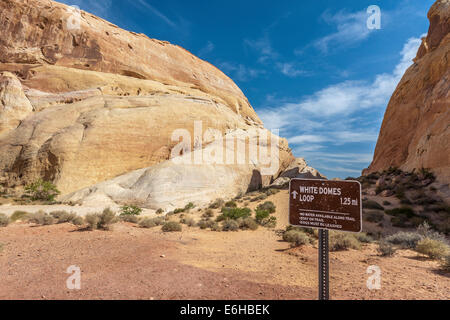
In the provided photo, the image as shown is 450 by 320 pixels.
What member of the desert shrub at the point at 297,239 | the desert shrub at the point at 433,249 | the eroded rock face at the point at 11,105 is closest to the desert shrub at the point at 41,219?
the desert shrub at the point at 297,239

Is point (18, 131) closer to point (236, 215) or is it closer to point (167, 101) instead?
point (167, 101)

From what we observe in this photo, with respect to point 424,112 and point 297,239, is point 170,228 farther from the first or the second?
point 424,112

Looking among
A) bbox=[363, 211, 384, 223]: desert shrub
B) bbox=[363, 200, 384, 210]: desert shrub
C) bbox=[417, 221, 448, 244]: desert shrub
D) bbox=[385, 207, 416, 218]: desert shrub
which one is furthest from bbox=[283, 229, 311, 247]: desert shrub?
bbox=[363, 200, 384, 210]: desert shrub

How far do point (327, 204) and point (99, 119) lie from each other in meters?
28.9

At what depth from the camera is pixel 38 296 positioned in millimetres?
3957

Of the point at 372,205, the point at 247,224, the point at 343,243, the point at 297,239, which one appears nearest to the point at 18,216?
the point at 247,224

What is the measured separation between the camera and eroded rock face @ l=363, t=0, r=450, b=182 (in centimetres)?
1652

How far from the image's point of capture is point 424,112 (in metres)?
22.4

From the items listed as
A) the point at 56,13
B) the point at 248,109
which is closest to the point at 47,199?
the point at 56,13

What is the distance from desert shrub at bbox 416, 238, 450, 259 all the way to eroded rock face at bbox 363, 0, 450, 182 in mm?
11375

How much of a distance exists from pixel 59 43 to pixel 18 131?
19316mm

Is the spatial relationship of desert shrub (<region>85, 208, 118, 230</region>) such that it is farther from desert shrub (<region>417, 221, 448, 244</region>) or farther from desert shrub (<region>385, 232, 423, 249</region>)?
desert shrub (<region>417, 221, 448, 244</region>)

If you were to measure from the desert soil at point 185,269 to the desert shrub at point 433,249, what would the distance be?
0.33 m

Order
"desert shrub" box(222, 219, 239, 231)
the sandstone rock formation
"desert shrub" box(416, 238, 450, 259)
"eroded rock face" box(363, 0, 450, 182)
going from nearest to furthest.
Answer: "desert shrub" box(416, 238, 450, 259), "desert shrub" box(222, 219, 239, 231), "eroded rock face" box(363, 0, 450, 182), the sandstone rock formation
